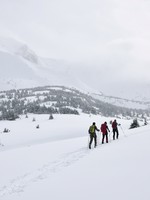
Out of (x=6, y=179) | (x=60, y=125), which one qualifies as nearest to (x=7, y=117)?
(x=60, y=125)

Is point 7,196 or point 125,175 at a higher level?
point 125,175

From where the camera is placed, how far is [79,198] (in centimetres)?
1068

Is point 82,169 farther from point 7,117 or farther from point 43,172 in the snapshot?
point 7,117

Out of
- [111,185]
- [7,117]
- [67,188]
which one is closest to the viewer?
[111,185]

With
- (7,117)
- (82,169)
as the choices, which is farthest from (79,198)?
(7,117)

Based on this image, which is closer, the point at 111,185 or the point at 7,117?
the point at 111,185

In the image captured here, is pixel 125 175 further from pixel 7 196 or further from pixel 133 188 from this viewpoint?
pixel 7 196

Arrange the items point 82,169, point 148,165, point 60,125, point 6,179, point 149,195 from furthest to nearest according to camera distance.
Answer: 1. point 60,125
2. point 6,179
3. point 82,169
4. point 148,165
5. point 149,195

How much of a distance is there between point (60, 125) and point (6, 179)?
9552 centimetres

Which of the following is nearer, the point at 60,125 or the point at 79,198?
the point at 79,198

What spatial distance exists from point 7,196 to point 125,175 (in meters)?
4.98

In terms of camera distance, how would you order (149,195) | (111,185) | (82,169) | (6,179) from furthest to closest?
1. (6,179)
2. (82,169)
3. (111,185)
4. (149,195)

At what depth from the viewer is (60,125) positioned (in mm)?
112000

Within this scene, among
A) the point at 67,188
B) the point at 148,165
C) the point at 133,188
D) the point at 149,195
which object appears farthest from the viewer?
the point at 148,165
